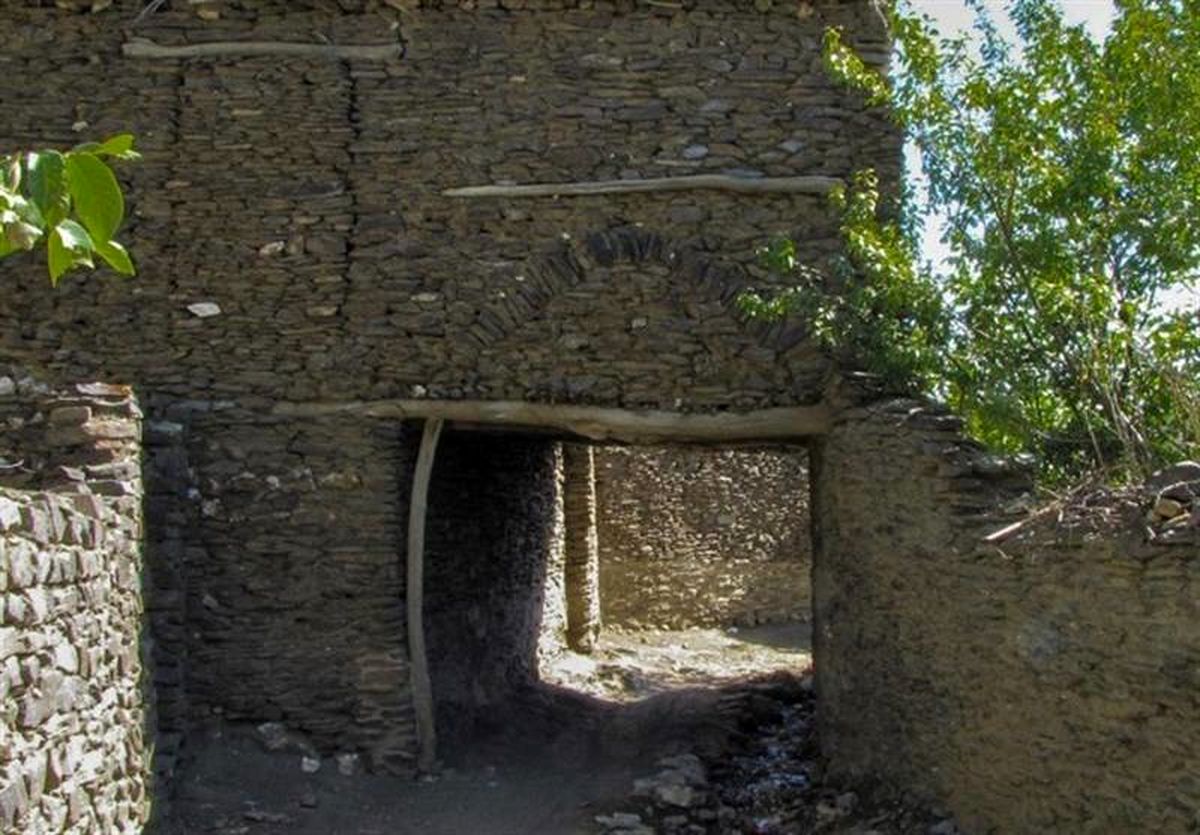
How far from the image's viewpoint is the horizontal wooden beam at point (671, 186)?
8.77 metres

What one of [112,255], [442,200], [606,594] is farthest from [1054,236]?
[606,594]

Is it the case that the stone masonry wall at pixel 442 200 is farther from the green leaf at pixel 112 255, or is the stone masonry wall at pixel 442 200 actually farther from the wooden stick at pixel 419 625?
the green leaf at pixel 112 255

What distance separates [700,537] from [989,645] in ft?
33.2

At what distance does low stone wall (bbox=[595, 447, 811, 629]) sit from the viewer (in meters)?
16.5

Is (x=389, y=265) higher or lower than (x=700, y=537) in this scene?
higher

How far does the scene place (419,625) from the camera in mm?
8891

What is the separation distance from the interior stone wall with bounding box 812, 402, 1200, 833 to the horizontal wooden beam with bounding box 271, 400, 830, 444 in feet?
0.91

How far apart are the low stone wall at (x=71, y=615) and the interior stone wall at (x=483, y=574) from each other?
265 centimetres

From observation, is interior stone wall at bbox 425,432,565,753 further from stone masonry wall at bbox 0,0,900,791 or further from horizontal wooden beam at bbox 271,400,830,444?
horizontal wooden beam at bbox 271,400,830,444

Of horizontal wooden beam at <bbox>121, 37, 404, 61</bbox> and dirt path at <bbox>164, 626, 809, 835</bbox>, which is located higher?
horizontal wooden beam at <bbox>121, 37, 404, 61</bbox>

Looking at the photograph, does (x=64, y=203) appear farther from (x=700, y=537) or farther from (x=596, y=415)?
(x=700, y=537)

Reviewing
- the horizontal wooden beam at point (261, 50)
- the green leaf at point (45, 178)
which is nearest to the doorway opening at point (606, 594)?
the horizontal wooden beam at point (261, 50)

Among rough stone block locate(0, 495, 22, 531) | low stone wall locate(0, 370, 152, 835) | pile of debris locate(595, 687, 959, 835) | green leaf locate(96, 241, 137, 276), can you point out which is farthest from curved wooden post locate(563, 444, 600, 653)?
green leaf locate(96, 241, 137, 276)

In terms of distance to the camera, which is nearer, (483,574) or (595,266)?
(595,266)
